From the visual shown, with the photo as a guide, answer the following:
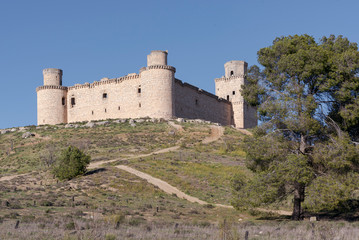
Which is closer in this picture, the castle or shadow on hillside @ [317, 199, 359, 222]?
shadow on hillside @ [317, 199, 359, 222]

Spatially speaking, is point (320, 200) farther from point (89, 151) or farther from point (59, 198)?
point (89, 151)

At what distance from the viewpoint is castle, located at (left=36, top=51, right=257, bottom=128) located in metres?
55.4

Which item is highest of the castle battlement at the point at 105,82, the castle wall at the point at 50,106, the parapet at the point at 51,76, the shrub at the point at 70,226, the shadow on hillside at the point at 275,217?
the parapet at the point at 51,76

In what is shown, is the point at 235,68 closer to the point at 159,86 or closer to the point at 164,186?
the point at 159,86

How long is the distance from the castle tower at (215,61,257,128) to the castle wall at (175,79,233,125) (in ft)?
3.40

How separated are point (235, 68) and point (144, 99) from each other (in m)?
18.2

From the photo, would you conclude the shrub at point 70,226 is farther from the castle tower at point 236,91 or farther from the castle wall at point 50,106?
the castle tower at point 236,91

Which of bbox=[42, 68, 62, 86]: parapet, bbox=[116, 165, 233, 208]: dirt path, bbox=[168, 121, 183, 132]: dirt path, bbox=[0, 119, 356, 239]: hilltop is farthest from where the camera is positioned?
bbox=[42, 68, 62, 86]: parapet

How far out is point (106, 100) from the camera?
2386 inches

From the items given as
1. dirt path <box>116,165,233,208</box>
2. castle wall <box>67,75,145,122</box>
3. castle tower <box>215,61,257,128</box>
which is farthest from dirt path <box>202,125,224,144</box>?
dirt path <box>116,165,233,208</box>

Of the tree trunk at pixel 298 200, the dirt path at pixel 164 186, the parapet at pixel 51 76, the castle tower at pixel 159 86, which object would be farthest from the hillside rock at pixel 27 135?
the tree trunk at pixel 298 200

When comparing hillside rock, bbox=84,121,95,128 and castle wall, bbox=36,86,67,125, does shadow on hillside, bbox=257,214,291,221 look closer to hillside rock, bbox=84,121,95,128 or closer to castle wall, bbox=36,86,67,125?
hillside rock, bbox=84,121,95,128

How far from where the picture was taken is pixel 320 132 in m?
19.8

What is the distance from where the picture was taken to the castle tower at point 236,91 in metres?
68.3
